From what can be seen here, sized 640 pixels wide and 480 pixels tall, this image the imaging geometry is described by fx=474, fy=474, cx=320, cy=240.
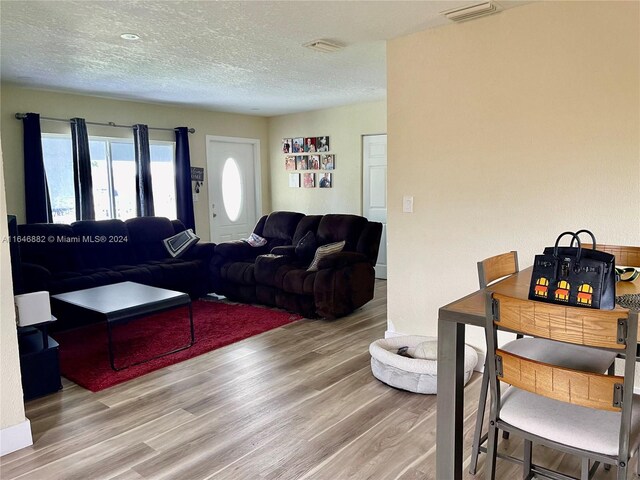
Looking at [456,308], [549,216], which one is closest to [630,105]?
[549,216]

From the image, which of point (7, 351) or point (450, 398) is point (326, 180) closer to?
point (7, 351)

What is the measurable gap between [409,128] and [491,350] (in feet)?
6.94

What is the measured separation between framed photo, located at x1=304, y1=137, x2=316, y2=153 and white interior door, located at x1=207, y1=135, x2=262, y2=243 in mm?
865

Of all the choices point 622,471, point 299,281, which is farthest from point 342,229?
point 622,471

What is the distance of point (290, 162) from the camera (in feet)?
23.5

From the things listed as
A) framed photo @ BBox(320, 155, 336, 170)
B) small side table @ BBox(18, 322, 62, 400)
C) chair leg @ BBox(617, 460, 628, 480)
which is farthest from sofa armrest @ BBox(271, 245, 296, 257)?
chair leg @ BBox(617, 460, 628, 480)

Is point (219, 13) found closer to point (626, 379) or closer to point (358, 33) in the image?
point (358, 33)

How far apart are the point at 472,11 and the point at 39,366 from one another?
11.1 ft

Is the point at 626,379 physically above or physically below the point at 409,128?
below

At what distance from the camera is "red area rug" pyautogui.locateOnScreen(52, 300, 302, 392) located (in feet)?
11.0

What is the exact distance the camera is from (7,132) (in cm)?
482

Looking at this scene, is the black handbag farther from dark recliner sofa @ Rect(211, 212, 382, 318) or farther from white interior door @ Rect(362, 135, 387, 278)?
white interior door @ Rect(362, 135, 387, 278)

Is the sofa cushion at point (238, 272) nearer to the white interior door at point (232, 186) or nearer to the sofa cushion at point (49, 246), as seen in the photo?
the sofa cushion at point (49, 246)

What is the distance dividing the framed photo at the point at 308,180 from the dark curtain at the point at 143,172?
2.18m
